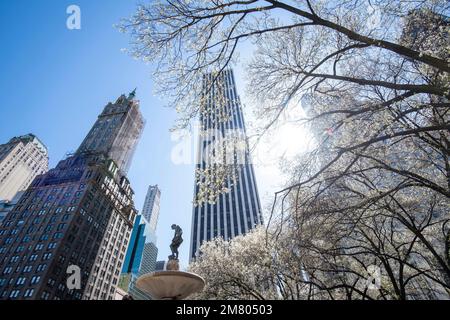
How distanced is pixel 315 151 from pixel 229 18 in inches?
187

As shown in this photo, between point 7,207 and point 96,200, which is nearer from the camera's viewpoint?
point 96,200

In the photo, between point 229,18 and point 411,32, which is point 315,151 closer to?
point 229,18

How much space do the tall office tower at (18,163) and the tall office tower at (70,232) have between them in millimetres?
53028

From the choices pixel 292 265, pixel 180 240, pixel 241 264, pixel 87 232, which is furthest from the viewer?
pixel 87 232

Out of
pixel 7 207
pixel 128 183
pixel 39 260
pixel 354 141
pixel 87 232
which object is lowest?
pixel 354 141

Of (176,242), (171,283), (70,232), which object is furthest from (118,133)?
(171,283)

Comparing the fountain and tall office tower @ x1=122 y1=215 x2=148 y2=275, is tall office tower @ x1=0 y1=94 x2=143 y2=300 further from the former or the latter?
the fountain

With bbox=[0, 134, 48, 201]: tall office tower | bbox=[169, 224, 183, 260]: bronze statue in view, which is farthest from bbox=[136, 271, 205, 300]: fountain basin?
bbox=[0, 134, 48, 201]: tall office tower

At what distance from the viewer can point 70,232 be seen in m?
72.3

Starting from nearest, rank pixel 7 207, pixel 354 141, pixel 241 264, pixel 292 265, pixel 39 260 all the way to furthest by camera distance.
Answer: pixel 354 141, pixel 292 265, pixel 241 264, pixel 39 260, pixel 7 207

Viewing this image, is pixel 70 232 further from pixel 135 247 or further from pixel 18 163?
pixel 135 247

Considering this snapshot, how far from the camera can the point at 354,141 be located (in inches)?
333

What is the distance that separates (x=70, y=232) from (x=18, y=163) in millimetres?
90484
